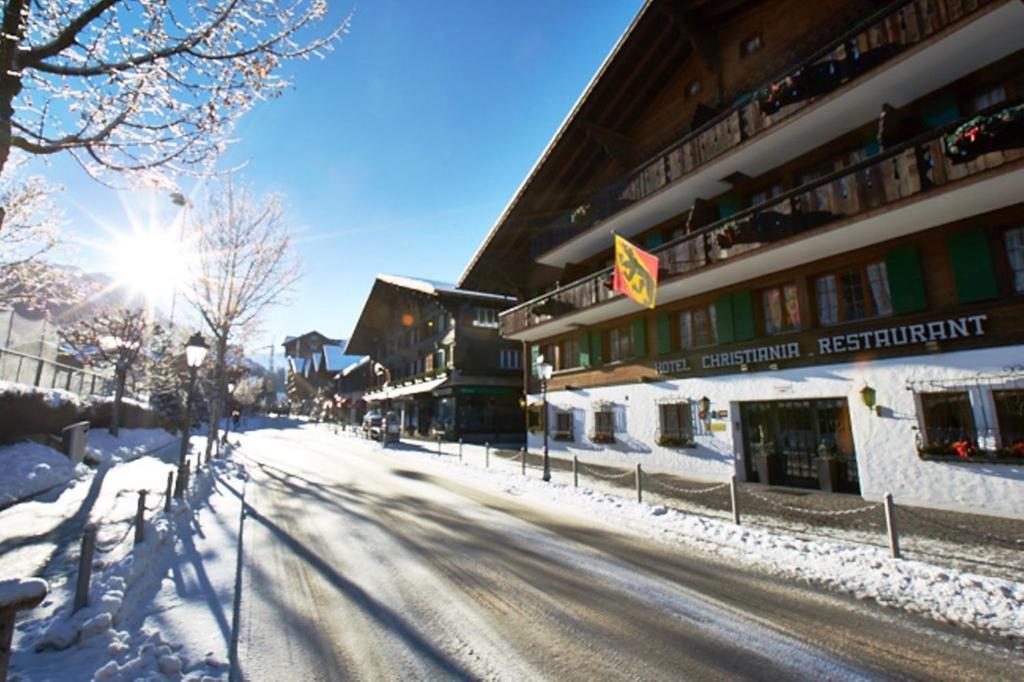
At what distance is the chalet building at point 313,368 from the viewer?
7394 centimetres

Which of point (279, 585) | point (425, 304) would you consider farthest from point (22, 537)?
point (425, 304)

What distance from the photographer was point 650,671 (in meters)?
3.96

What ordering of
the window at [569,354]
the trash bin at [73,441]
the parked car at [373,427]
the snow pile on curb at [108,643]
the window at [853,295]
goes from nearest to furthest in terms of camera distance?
the snow pile on curb at [108,643]
the window at [853,295]
the trash bin at [73,441]
the window at [569,354]
the parked car at [373,427]

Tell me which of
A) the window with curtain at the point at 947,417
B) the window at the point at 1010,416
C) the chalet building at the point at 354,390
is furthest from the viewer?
the chalet building at the point at 354,390

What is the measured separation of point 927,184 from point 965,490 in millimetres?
6253

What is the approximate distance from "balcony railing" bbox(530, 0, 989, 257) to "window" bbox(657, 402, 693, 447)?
748 cm

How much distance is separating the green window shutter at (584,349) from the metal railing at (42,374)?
19.5m

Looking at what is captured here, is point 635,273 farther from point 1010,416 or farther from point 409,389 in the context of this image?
point 409,389

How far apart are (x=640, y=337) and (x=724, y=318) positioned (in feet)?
12.1

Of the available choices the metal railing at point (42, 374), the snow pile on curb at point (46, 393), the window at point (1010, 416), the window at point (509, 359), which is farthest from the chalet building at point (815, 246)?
the metal railing at point (42, 374)

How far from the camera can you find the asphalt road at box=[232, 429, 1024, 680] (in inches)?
160

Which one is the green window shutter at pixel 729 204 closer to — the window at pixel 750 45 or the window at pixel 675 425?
the window at pixel 750 45

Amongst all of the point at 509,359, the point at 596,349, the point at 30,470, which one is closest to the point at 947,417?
the point at 596,349

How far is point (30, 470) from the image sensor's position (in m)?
11.8
